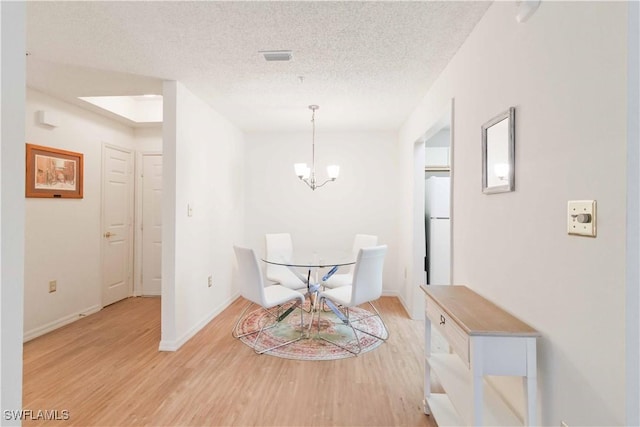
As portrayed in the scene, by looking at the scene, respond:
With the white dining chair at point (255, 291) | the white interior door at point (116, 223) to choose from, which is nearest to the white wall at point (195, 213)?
the white dining chair at point (255, 291)

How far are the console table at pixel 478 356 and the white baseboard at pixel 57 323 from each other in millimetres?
3561

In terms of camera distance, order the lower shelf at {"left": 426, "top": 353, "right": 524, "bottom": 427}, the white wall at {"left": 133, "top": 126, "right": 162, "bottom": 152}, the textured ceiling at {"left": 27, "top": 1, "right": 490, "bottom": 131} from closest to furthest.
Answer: the lower shelf at {"left": 426, "top": 353, "right": 524, "bottom": 427}, the textured ceiling at {"left": 27, "top": 1, "right": 490, "bottom": 131}, the white wall at {"left": 133, "top": 126, "right": 162, "bottom": 152}

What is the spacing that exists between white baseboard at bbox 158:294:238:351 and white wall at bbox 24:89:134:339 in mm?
1381

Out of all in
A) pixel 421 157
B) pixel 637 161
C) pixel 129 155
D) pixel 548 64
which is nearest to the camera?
pixel 637 161

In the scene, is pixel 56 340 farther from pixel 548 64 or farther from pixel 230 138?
pixel 548 64

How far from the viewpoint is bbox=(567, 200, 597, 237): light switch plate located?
1.00 meters

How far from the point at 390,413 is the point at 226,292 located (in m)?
2.66

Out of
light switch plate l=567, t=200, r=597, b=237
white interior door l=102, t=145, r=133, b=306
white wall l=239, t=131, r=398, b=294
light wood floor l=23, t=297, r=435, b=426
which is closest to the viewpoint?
light switch plate l=567, t=200, r=597, b=237

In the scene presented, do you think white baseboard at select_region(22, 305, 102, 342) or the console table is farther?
white baseboard at select_region(22, 305, 102, 342)

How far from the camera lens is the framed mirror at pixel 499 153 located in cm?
151

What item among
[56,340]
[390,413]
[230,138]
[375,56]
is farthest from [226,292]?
[375,56]

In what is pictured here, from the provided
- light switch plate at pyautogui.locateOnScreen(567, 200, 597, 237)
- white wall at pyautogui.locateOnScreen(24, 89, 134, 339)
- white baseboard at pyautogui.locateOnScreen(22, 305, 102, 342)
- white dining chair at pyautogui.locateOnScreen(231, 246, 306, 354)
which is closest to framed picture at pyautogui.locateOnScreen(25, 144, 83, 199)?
white wall at pyautogui.locateOnScreen(24, 89, 134, 339)

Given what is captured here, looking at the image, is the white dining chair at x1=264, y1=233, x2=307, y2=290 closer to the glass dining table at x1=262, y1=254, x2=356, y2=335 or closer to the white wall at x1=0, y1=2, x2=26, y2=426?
the glass dining table at x1=262, y1=254, x2=356, y2=335

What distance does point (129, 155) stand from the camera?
434 centimetres
